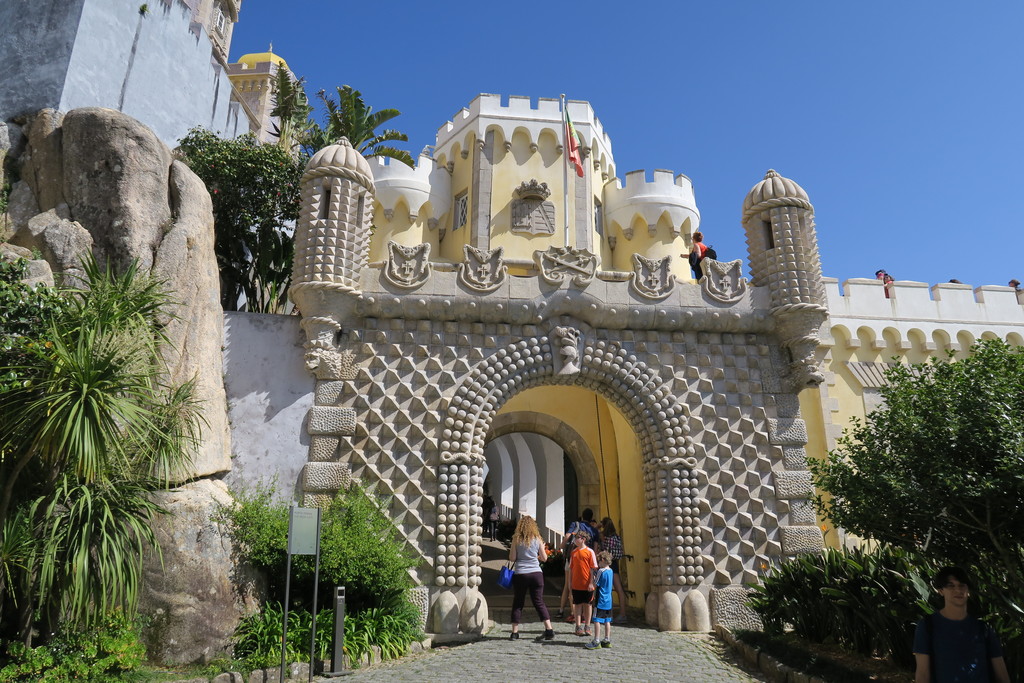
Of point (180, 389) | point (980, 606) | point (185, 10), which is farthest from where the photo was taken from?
point (185, 10)

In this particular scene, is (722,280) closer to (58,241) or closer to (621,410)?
(621,410)

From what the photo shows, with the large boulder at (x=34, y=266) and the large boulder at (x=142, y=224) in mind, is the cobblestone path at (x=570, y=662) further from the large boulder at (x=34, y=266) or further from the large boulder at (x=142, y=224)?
the large boulder at (x=34, y=266)

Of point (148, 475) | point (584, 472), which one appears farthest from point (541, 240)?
point (148, 475)

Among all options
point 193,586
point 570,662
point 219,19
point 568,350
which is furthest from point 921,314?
point 219,19

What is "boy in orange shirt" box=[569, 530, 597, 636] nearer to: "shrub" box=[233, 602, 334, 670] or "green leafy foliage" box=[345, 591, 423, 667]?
"green leafy foliage" box=[345, 591, 423, 667]

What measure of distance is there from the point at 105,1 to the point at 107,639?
14072mm

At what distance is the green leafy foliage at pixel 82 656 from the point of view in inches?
269

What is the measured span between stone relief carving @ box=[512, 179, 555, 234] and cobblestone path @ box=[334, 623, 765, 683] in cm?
1197

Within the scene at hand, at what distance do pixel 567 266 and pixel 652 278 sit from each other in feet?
4.95

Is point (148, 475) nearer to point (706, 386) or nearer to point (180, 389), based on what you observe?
point (180, 389)

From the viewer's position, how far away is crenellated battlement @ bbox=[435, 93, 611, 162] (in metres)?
20.6

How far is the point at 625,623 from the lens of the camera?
11.6 meters

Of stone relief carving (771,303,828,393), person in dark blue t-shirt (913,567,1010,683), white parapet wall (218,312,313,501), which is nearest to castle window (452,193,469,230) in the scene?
white parapet wall (218,312,313,501)

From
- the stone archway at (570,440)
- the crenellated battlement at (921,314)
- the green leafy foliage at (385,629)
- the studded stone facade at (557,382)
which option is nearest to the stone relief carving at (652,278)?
the studded stone facade at (557,382)
